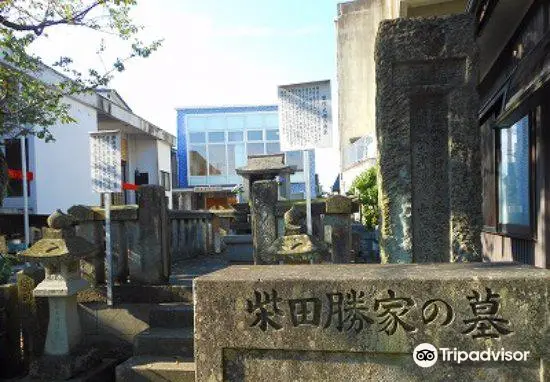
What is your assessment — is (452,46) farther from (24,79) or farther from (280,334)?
(24,79)

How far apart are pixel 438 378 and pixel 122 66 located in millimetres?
8842

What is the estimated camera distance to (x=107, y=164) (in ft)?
20.4

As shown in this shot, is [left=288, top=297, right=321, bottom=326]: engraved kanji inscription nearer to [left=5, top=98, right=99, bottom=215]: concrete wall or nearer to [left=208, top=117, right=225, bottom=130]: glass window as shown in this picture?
[left=5, top=98, right=99, bottom=215]: concrete wall

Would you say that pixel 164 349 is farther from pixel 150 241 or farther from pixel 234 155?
pixel 234 155

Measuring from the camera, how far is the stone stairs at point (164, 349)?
4398 millimetres

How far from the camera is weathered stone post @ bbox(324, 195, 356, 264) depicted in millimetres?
5805

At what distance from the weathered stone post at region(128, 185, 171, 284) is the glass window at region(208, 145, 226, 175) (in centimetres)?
2457

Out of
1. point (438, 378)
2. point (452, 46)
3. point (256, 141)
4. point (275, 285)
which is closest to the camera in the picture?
point (438, 378)

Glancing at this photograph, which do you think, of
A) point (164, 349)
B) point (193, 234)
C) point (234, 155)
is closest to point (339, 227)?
point (164, 349)

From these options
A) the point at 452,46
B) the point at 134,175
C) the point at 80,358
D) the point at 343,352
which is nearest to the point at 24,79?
the point at 80,358

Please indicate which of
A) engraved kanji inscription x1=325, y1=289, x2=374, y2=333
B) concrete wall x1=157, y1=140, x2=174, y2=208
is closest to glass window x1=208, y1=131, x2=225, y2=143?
concrete wall x1=157, y1=140, x2=174, y2=208

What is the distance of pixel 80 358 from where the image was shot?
188 inches

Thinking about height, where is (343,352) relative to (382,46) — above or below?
below

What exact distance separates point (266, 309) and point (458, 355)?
1.11 m
